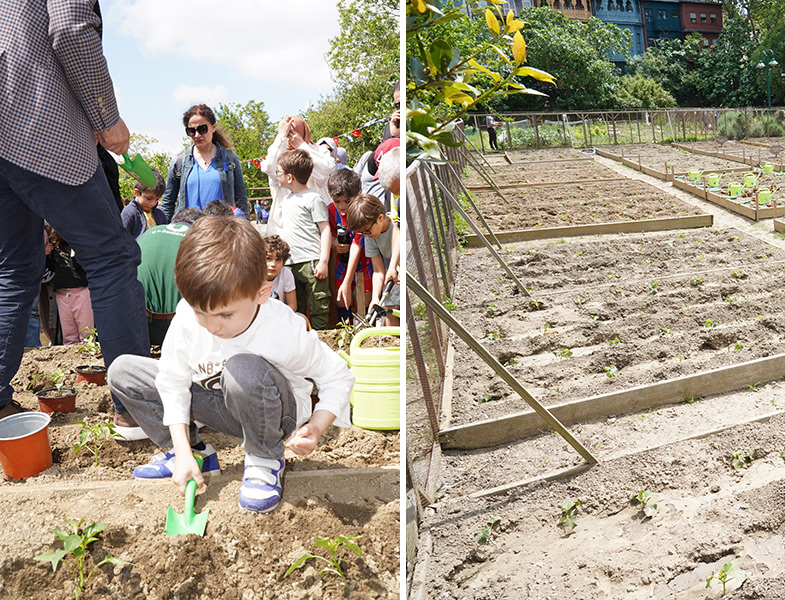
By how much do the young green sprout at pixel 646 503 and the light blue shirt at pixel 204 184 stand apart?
2820mm

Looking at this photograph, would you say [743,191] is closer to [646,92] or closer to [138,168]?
[138,168]

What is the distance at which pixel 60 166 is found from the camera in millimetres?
2262

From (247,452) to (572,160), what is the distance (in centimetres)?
1629

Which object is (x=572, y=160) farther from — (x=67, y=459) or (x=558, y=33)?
(x=67, y=459)

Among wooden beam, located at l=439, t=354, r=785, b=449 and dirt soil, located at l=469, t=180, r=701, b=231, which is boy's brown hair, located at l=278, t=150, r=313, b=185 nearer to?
wooden beam, located at l=439, t=354, r=785, b=449

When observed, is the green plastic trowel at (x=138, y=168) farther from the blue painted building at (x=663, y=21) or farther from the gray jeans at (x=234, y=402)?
the blue painted building at (x=663, y=21)

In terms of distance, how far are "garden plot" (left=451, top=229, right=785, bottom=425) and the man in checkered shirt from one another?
88.3 inches

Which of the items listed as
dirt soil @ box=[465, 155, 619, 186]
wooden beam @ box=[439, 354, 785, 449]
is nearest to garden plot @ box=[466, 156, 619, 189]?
dirt soil @ box=[465, 155, 619, 186]

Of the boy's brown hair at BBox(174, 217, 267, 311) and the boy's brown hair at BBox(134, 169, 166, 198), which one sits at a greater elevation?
the boy's brown hair at BBox(134, 169, 166, 198)

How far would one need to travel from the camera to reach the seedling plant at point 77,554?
188cm

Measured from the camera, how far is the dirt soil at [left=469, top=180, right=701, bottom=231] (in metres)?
9.79

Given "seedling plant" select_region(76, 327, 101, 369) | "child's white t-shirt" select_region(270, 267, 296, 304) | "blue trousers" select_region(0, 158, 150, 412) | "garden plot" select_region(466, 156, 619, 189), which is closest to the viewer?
"blue trousers" select_region(0, 158, 150, 412)

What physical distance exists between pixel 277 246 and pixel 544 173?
12157mm


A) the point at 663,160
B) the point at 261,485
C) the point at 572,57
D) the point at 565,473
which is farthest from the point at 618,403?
the point at 572,57
